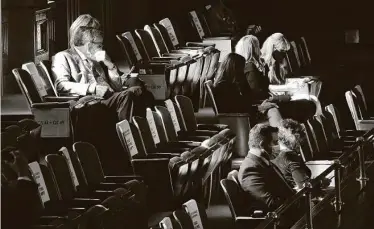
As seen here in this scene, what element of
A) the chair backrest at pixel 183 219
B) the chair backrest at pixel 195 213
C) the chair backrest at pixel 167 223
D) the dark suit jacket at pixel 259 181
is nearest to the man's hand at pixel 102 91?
the dark suit jacket at pixel 259 181

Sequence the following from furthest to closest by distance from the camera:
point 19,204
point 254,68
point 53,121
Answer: point 254,68
point 53,121
point 19,204

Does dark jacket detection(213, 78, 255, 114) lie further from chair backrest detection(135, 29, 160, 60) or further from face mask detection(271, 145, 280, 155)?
face mask detection(271, 145, 280, 155)

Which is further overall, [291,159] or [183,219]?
[291,159]

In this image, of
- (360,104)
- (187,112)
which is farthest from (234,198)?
(360,104)

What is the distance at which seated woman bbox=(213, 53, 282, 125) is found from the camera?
7387mm

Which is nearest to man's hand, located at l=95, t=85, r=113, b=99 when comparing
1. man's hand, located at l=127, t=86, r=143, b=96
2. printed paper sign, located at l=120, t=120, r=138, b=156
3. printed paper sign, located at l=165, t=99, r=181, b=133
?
man's hand, located at l=127, t=86, r=143, b=96

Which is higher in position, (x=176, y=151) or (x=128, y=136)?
(x=128, y=136)

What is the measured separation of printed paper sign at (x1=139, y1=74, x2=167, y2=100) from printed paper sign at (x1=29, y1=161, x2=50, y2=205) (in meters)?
2.54

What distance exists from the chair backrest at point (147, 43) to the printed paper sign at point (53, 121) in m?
1.90

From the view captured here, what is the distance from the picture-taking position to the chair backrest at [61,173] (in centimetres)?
506

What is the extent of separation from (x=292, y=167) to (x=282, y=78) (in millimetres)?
2519

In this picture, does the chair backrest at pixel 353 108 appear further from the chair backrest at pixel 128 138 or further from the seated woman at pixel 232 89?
the chair backrest at pixel 128 138

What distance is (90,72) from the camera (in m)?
6.42

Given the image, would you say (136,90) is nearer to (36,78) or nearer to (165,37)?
(36,78)
